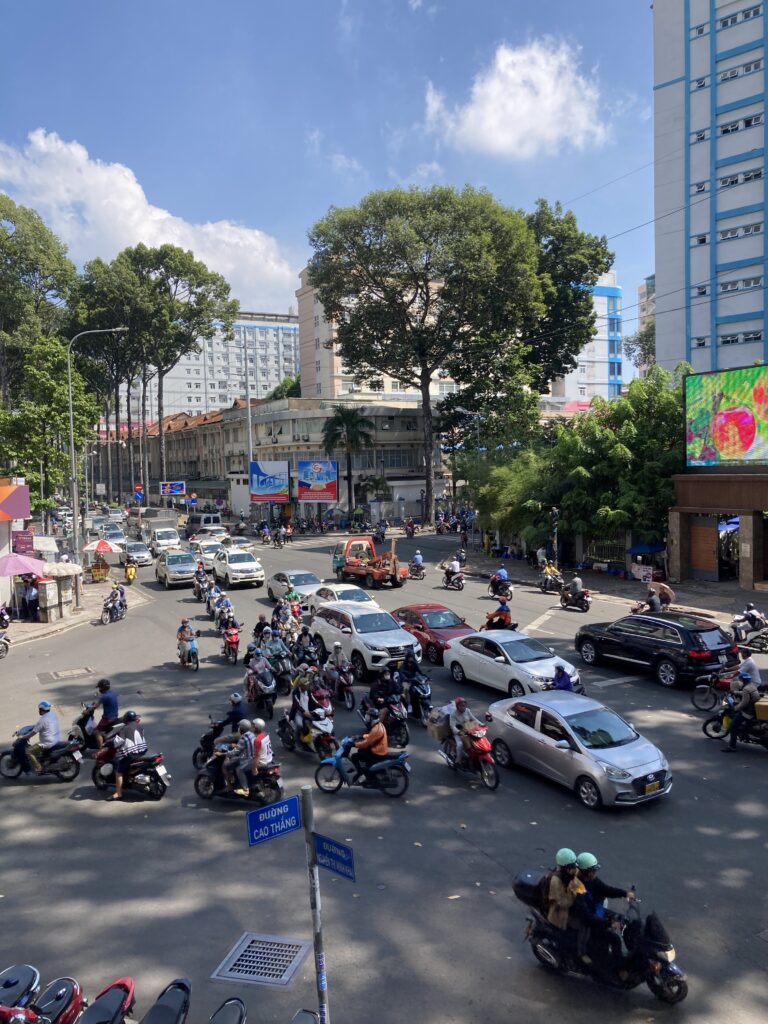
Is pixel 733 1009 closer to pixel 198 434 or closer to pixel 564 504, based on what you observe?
pixel 564 504

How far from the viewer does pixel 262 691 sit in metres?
14.8

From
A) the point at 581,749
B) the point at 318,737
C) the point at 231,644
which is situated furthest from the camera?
the point at 231,644

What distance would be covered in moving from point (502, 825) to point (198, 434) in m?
84.2

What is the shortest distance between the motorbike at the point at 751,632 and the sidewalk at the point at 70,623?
2024 cm

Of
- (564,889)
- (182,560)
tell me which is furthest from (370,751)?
(182,560)

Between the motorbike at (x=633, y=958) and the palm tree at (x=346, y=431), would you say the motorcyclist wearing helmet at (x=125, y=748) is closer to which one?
the motorbike at (x=633, y=958)

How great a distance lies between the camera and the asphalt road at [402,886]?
6598 millimetres

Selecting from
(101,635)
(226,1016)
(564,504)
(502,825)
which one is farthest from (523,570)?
(226,1016)

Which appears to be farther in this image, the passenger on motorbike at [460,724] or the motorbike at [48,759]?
the motorbike at [48,759]

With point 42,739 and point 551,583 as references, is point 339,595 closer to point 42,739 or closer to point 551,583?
point 551,583

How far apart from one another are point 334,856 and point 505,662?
10834 millimetres

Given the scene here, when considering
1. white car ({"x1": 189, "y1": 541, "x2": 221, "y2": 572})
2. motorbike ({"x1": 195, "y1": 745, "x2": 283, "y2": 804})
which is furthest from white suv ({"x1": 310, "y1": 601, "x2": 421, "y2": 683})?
white car ({"x1": 189, "y1": 541, "x2": 221, "y2": 572})

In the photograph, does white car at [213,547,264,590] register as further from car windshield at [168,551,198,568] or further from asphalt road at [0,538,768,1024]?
asphalt road at [0,538,768,1024]

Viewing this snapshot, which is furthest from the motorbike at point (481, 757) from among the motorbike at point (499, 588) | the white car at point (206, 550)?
the white car at point (206, 550)
